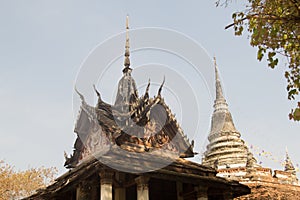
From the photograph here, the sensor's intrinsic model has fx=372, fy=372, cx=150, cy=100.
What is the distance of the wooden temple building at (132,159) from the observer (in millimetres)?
12859

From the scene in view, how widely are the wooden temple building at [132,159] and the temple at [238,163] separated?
5298 mm

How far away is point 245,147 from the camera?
1454 inches

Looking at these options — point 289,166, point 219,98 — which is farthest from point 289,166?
point 219,98

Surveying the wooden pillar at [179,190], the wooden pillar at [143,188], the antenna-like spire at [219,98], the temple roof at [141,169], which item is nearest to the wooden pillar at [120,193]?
the temple roof at [141,169]

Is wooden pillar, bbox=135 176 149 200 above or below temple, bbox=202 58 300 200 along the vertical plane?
below

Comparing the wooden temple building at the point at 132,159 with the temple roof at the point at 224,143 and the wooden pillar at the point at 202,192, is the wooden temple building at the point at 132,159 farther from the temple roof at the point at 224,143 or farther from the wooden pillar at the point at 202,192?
the temple roof at the point at 224,143

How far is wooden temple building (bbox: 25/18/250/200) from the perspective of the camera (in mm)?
12859

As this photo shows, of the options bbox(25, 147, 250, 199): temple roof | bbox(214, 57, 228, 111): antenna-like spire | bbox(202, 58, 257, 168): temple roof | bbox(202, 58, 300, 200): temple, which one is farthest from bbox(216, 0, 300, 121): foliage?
bbox(214, 57, 228, 111): antenna-like spire

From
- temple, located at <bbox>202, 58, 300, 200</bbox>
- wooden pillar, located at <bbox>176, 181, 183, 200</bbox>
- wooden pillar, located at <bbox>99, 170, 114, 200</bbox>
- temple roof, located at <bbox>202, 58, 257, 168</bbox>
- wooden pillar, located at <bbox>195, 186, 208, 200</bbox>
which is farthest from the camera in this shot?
temple roof, located at <bbox>202, 58, 257, 168</bbox>

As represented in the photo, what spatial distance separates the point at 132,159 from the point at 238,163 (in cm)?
2192

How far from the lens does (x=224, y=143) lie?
3672 centimetres

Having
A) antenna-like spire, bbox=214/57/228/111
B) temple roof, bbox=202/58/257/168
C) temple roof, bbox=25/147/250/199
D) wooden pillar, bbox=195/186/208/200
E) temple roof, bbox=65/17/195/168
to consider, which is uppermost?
antenna-like spire, bbox=214/57/228/111

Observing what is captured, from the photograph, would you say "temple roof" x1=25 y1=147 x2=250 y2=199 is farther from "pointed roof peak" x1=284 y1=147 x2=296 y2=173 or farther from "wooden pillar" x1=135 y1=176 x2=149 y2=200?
"pointed roof peak" x1=284 y1=147 x2=296 y2=173

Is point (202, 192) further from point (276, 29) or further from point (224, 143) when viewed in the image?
point (224, 143)
